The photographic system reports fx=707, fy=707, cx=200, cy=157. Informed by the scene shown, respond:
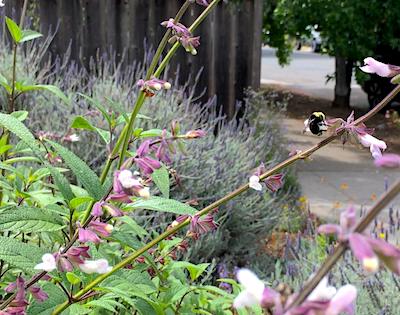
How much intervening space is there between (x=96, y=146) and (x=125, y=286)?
276cm

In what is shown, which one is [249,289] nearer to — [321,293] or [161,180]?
[321,293]

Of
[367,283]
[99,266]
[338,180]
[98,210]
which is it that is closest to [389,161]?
[99,266]

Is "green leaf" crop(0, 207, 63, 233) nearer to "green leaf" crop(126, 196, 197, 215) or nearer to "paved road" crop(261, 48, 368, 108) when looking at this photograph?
"green leaf" crop(126, 196, 197, 215)

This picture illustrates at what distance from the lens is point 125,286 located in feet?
4.76

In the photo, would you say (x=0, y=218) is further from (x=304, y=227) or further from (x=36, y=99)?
(x=304, y=227)

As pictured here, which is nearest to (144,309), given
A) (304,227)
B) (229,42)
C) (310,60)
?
(304,227)

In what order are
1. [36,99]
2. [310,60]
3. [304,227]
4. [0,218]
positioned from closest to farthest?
[0,218]
[36,99]
[304,227]
[310,60]

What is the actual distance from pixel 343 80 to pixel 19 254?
13.4 metres

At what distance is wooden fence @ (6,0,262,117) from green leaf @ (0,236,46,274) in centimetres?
460

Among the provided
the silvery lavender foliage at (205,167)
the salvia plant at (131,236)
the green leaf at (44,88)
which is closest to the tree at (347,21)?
the silvery lavender foliage at (205,167)

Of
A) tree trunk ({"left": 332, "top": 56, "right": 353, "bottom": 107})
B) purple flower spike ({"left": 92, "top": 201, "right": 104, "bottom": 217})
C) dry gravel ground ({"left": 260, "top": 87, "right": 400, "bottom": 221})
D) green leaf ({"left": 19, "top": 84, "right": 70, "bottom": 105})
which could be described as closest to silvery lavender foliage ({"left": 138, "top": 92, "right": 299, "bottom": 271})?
dry gravel ground ({"left": 260, "top": 87, "right": 400, "bottom": 221})

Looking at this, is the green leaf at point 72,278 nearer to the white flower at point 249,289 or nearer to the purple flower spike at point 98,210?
the purple flower spike at point 98,210

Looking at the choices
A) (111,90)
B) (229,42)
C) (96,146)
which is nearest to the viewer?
(96,146)

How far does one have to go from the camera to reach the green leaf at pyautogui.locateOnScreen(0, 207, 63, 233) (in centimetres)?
135
